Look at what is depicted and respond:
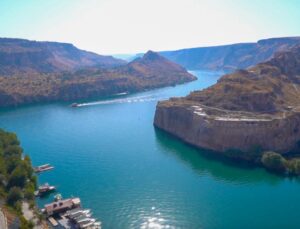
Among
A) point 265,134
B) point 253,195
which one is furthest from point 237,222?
point 265,134

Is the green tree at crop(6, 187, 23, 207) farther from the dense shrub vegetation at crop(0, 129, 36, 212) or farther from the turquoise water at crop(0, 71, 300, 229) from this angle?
the turquoise water at crop(0, 71, 300, 229)

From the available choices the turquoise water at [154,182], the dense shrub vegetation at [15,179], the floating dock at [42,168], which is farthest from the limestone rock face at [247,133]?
the dense shrub vegetation at [15,179]

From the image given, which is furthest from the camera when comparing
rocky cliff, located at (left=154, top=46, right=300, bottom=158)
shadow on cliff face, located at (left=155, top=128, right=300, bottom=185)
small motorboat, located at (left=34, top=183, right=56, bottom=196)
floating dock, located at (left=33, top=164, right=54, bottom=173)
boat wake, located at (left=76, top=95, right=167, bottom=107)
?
boat wake, located at (left=76, top=95, right=167, bottom=107)

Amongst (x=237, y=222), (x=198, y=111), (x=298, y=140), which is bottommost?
(x=237, y=222)

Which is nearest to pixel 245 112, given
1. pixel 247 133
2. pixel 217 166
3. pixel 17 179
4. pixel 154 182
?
pixel 247 133

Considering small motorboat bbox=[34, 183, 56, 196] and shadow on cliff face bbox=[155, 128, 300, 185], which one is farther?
shadow on cliff face bbox=[155, 128, 300, 185]

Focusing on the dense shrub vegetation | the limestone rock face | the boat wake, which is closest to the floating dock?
the dense shrub vegetation

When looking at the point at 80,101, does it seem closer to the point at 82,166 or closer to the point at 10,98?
the point at 10,98
